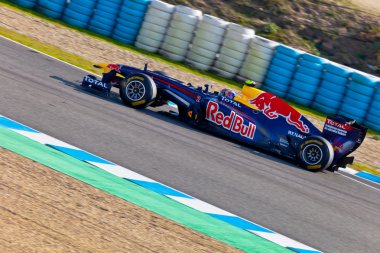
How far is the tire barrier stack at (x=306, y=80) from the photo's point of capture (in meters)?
17.0

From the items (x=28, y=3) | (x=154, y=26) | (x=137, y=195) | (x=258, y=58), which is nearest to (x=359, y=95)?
(x=258, y=58)

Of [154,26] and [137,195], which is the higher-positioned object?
[154,26]

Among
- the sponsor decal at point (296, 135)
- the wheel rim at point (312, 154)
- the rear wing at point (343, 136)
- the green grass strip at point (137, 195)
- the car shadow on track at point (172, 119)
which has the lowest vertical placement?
the green grass strip at point (137, 195)

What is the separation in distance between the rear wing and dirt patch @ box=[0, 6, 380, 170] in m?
4.42

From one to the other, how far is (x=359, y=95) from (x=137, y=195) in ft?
34.2

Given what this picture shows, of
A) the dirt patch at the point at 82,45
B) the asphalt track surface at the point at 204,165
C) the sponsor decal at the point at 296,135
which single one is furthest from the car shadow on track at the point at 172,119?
the dirt patch at the point at 82,45

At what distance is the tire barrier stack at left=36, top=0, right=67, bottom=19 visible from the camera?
19.1 metres

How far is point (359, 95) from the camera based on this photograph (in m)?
16.5

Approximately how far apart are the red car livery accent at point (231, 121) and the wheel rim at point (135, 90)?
113cm

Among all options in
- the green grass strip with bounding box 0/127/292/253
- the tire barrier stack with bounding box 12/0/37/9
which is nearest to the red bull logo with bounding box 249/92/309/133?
the green grass strip with bounding box 0/127/292/253

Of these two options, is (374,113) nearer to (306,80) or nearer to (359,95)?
(359,95)

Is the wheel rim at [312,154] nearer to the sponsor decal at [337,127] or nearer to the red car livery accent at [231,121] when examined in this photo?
the sponsor decal at [337,127]

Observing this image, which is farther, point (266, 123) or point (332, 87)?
point (332, 87)

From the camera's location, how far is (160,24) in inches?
711
